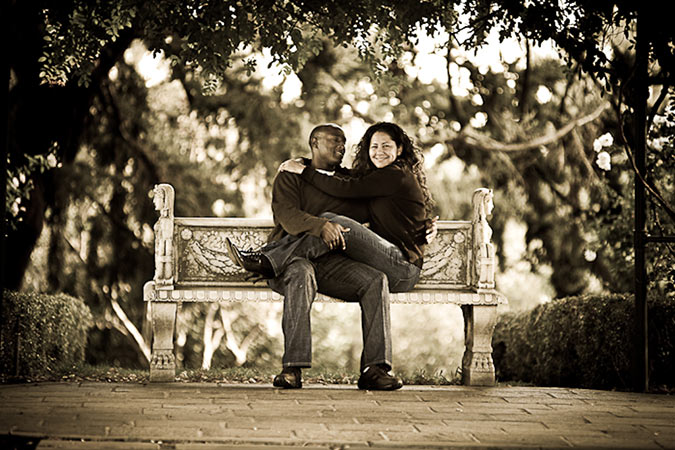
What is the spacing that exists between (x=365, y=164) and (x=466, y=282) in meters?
1.07

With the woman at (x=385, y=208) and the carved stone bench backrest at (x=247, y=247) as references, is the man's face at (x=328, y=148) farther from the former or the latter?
the carved stone bench backrest at (x=247, y=247)

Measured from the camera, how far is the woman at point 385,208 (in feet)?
20.6

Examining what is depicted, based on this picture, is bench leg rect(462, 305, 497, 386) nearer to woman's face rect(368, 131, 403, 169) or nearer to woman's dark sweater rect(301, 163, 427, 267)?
woman's dark sweater rect(301, 163, 427, 267)

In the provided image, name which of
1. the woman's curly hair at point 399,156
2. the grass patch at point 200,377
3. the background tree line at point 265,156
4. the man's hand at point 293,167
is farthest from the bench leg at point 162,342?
the background tree line at point 265,156

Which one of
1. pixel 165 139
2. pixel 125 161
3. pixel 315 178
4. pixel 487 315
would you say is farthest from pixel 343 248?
pixel 165 139

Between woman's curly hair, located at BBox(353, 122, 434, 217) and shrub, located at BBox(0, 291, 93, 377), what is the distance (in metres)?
2.36

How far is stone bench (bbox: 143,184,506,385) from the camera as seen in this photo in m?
6.54

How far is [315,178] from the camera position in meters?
6.46

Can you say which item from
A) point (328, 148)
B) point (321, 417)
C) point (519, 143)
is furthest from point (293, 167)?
point (519, 143)

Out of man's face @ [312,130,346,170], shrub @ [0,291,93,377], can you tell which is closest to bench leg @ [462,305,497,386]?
man's face @ [312,130,346,170]

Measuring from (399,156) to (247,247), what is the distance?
1.23 meters

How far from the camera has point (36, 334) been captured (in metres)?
6.96

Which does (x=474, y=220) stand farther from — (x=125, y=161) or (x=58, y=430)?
(x=125, y=161)

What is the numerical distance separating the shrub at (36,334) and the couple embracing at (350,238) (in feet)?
5.33
